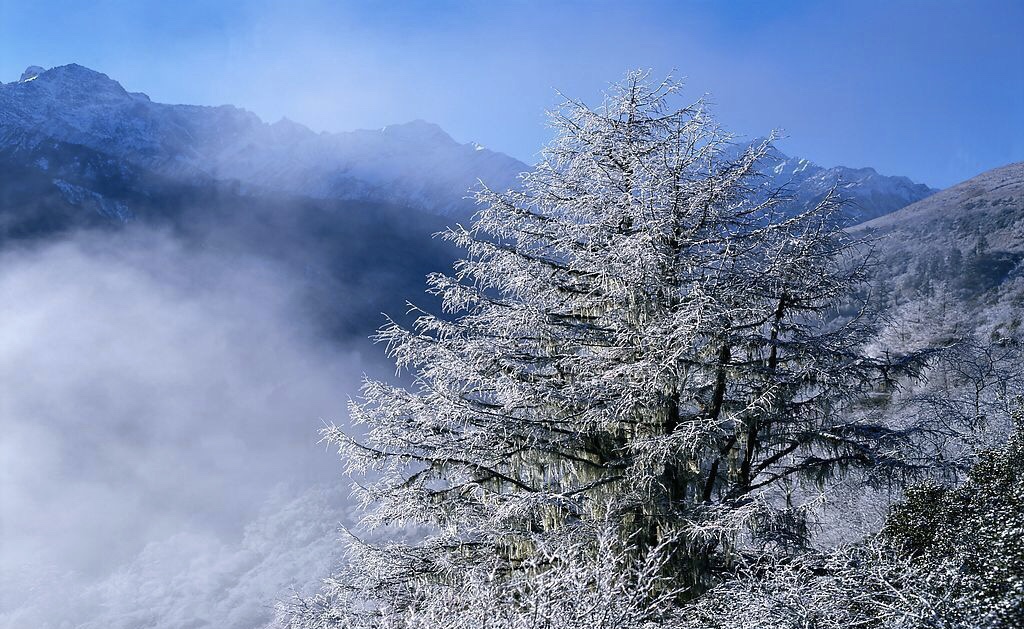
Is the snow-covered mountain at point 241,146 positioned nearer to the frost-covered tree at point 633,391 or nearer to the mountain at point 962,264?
the mountain at point 962,264

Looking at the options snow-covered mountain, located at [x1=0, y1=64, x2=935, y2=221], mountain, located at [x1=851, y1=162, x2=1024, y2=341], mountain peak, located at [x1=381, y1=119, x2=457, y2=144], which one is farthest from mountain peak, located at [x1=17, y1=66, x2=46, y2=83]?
mountain, located at [x1=851, y1=162, x2=1024, y2=341]

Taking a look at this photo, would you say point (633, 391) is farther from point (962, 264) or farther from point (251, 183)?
point (251, 183)

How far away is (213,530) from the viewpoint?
206 ft

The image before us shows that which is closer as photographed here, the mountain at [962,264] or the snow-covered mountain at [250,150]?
the mountain at [962,264]

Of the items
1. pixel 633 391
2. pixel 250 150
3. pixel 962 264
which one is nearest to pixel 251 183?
pixel 250 150

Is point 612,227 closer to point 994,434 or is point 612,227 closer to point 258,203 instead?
point 994,434

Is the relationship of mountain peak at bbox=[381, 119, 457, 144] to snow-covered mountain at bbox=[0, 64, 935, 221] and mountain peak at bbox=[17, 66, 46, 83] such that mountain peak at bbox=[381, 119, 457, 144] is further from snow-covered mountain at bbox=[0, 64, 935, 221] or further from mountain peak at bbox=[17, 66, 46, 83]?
mountain peak at bbox=[17, 66, 46, 83]

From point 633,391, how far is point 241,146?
14558 cm

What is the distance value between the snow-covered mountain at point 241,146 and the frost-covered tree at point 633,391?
108m

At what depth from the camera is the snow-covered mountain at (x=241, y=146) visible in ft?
370

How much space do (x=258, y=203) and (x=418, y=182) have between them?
3173cm

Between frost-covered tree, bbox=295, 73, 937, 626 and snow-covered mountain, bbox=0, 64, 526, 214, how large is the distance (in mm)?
108118

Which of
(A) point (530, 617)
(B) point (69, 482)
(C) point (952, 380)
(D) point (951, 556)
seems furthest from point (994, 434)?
(B) point (69, 482)

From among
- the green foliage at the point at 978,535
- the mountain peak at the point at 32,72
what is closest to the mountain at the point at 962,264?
the green foliage at the point at 978,535
